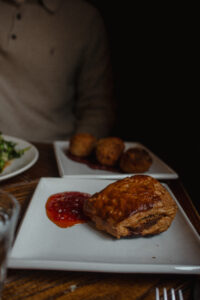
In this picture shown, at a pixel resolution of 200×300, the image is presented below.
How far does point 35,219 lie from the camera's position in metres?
1.07

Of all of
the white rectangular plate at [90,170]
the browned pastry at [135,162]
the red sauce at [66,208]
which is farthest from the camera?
the browned pastry at [135,162]

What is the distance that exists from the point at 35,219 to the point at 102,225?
0.28 meters

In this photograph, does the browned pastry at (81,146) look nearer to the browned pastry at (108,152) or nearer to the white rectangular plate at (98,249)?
the browned pastry at (108,152)

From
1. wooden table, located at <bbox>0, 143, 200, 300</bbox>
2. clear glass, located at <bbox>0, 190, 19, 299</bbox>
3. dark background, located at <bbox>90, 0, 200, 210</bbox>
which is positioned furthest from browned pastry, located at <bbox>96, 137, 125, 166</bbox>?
clear glass, located at <bbox>0, 190, 19, 299</bbox>

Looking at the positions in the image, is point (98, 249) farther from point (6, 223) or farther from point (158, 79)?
point (158, 79)

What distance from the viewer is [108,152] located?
179 centimetres

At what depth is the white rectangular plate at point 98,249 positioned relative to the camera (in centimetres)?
80

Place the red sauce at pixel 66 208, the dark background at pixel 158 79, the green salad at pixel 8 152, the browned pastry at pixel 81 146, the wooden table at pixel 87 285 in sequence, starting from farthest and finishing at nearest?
the dark background at pixel 158 79 < the browned pastry at pixel 81 146 < the green salad at pixel 8 152 < the red sauce at pixel 66 208 < the wooden table at pixel 87 285

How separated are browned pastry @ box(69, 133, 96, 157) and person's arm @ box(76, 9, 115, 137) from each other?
126cm

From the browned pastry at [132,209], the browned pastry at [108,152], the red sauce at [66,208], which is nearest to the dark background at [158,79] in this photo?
the browned pastry at [108,152]

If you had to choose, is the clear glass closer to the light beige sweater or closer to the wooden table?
the wooden table

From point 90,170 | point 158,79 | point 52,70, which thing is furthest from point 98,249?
point 52,70

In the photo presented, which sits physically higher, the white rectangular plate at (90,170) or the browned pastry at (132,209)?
the browned pastry at (132,209)

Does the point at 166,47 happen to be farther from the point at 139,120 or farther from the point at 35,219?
the point at 35,219
